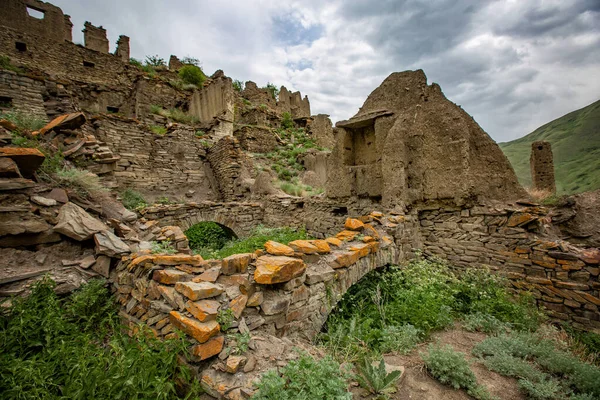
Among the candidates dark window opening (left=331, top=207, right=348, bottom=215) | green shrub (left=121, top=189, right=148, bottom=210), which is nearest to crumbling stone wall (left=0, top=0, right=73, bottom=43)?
green shrub (left=121, top=189, right=148, bottom=210)

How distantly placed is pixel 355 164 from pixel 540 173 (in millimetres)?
7267

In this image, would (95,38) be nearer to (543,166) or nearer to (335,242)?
(335,242)

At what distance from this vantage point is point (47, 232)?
3.20 meters

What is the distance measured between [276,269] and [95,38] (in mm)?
20896

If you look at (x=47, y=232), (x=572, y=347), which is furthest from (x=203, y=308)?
(x=572, y=347)

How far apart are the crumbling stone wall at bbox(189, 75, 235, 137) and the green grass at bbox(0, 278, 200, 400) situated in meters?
11.5

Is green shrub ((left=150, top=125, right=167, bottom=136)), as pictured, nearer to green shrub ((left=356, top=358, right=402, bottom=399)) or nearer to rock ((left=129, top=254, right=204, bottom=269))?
rock ((left=129, top=254, right=204, bottom=269))

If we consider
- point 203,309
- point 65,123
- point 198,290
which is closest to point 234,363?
point 203,309

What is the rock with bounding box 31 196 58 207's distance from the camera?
10.9 feet

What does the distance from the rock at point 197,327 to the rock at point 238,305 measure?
217mm

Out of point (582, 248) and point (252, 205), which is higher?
point (252, 205)

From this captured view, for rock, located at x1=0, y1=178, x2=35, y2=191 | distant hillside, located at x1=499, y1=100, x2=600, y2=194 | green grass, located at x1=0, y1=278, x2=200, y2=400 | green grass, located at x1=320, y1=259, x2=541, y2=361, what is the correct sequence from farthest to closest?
1. distant hillside, located at x1=499, y1=100, x2=600, y2=194
2. rock, located at x1=0, y1=178, x2=35, y2=191
3. green grass, located at x1=320, y1=259, x2=541, y2=361
4. green grass, located at x1=0, y1=278, x2=200, y2=400

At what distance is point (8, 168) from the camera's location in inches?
124

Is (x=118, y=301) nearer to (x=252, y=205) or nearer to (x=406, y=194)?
(x=406, y=194)
